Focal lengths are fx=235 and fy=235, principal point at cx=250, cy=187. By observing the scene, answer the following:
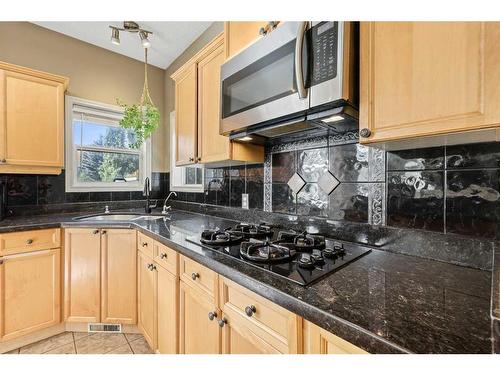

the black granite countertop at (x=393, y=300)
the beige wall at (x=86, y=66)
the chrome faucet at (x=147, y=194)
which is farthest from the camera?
the chrome faucet at (x=147, y=194)

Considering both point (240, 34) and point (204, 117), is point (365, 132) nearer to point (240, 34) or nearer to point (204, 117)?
point (240, 34)

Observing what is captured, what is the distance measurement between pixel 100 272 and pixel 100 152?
4.72 feet

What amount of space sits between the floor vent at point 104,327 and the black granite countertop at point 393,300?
1.52 m

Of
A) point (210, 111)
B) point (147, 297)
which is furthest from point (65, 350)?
point (210, 111)

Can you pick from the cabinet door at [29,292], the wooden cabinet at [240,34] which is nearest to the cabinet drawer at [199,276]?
the wooden cabinet at [240,34]

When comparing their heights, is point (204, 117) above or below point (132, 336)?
above

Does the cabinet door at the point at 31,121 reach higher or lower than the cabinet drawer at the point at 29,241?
higher

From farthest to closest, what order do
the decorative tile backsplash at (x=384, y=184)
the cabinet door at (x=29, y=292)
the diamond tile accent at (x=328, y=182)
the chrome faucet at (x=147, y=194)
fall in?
1. the chrome faucet at (x=147, y=194)
2. the cabinet door at (x=29, y=292)
3. the diamond tile accent at (x=328, y=182)
4. the decorative tile backsplash at (x=384, y=184)

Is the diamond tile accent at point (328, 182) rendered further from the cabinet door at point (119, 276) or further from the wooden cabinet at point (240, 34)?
the cabinet door at point (119, 276)

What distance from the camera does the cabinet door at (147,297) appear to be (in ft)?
5.25

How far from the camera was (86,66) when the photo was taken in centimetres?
255

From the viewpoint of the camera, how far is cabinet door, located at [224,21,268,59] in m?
1.34
